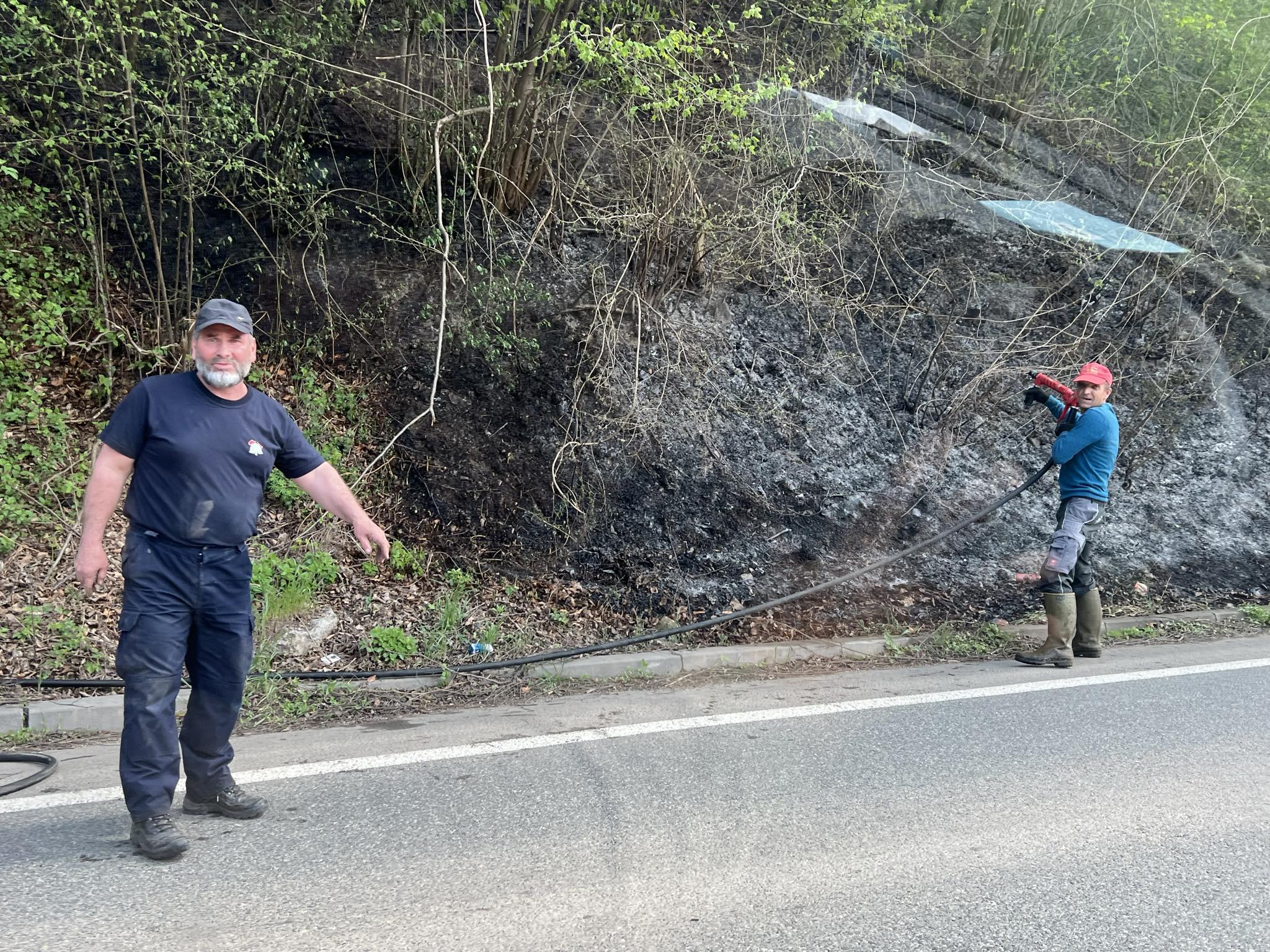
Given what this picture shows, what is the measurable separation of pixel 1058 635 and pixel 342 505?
503 centimetres

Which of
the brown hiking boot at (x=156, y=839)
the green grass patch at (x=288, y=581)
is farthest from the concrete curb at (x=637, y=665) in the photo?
the brown hiking boot at (x=156, y=839)

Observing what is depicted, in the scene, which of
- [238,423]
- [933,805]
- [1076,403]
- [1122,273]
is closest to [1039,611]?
[1076,403]

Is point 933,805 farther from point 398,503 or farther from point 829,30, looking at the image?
point 829,30

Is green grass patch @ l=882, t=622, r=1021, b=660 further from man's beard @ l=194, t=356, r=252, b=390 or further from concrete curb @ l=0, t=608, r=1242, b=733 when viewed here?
man's beard @ l=194, t=356, r=252, b=390

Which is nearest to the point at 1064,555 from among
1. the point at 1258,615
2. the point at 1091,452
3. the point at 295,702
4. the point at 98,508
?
the point at 1091,452

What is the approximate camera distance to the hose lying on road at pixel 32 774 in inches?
166

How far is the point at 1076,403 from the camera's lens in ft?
23.5

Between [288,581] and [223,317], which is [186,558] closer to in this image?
[223,317]

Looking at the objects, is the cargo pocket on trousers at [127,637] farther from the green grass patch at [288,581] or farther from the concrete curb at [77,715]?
the green grass patch at [288,581]

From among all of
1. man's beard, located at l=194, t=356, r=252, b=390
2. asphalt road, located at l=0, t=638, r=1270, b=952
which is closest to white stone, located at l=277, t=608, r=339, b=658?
asphalt road, located at l=0, t=638, r=1270, b=952

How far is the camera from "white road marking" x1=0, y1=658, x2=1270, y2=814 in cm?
421

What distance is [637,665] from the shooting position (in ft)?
21.3

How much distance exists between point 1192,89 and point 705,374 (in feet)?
29.5

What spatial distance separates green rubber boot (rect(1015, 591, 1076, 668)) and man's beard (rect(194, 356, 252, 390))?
5463 mm
